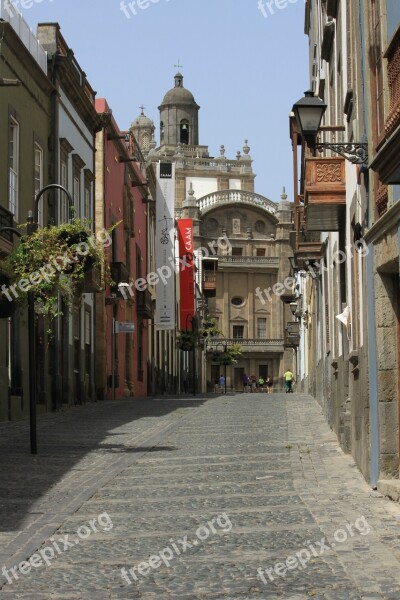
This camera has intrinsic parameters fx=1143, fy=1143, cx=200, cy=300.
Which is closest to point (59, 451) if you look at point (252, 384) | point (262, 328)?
point (252, 384)

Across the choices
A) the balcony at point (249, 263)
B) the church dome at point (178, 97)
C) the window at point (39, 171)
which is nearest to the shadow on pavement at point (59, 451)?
the window at point (39, 171)

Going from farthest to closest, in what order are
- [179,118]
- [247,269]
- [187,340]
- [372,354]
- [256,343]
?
[179,118], [247,269], [256,343], [187,340], [372,354]

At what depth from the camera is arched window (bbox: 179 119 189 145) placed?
375 feet

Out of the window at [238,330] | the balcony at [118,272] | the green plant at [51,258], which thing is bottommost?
the green plant at [51,258]

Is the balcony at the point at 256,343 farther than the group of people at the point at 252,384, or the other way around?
the balcony at the point at 256,343

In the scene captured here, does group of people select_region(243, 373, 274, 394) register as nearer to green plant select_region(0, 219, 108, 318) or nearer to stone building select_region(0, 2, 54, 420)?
stone building select_region(0, 2, 54, 420)

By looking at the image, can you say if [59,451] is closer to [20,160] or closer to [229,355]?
[20,160]

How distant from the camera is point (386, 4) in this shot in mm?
10516

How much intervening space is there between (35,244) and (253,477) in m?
4.48

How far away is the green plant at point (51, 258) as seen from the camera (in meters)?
14.8

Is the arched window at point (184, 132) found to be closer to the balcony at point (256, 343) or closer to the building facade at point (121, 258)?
the balcony at point (256, 343)

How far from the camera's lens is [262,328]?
96938 millimetres
